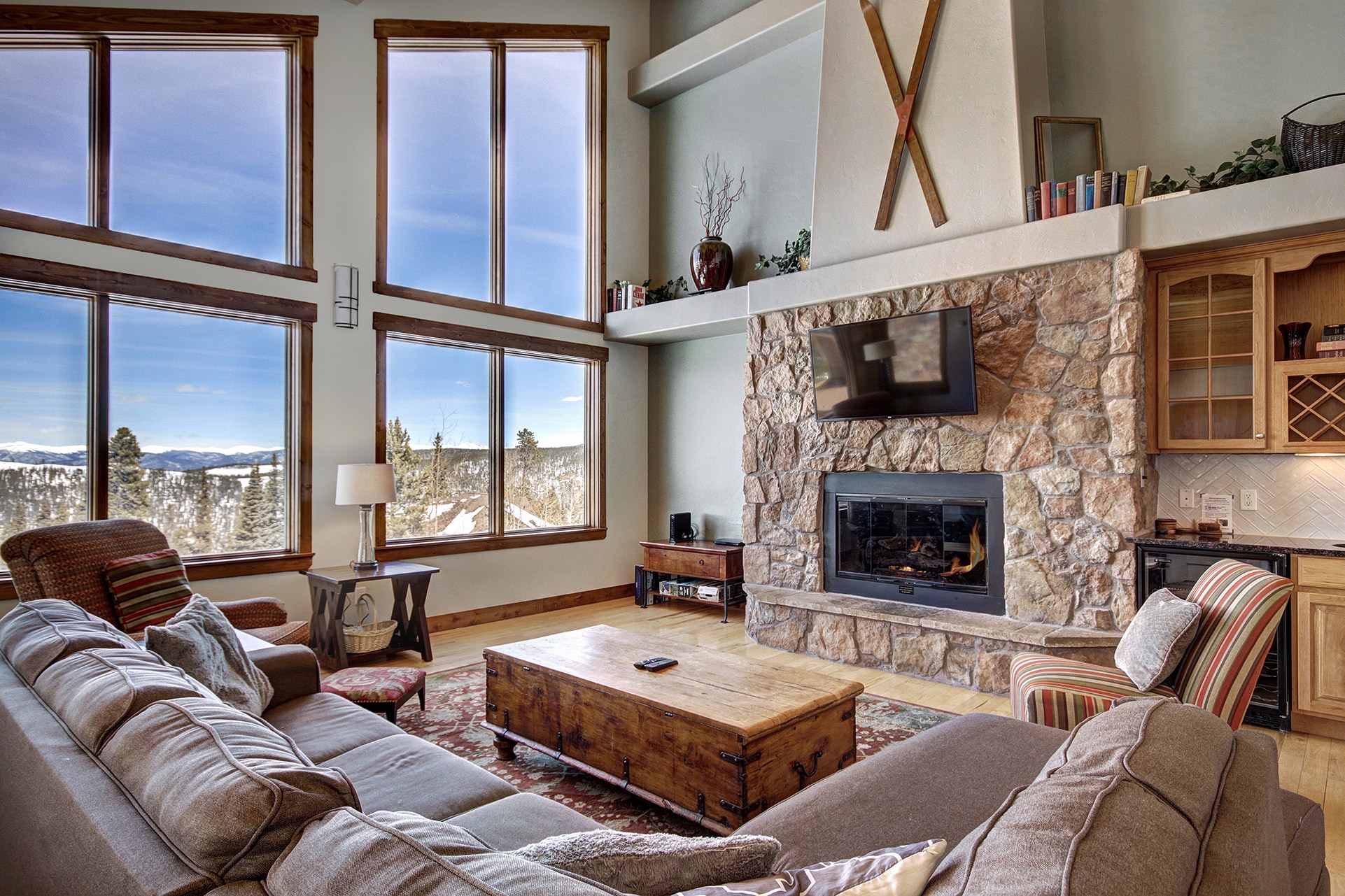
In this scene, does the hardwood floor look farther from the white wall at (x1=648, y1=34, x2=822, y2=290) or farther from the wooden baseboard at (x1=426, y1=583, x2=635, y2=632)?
the white wall at (x1=648, y1=34, x2=822, y2=290)

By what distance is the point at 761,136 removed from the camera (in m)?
5.99

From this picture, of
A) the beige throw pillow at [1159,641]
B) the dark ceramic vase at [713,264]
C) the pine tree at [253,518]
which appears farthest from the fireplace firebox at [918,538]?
the pine tree at [253,518]

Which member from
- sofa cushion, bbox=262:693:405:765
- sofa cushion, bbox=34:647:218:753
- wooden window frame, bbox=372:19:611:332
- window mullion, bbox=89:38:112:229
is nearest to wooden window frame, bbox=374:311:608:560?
wooden window frame, bbox=372:19:611:332

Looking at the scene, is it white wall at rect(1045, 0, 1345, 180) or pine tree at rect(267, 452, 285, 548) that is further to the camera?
pine tree at rect(267, 452, 285, 548)

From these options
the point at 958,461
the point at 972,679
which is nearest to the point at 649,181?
the point at 958,461

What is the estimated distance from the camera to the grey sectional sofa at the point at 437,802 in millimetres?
796

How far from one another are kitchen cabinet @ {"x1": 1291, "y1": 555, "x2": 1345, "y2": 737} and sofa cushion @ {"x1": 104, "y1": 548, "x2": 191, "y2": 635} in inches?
196

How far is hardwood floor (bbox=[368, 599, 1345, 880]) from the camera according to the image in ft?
8.98

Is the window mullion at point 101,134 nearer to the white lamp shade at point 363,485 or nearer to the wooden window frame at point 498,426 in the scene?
the wooden window frame at point 498,426

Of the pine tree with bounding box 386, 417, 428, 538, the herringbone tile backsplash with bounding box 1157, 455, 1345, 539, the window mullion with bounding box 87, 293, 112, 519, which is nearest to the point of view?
the herringbone tile backsplash with bounding box 1157, 455, 1345, 539

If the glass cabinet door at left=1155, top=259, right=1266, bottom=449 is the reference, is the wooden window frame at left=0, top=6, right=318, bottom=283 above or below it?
above

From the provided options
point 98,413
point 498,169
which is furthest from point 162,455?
point 498,169

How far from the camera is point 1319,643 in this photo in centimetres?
320

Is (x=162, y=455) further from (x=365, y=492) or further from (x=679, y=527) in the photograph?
(x=679, y=527)
